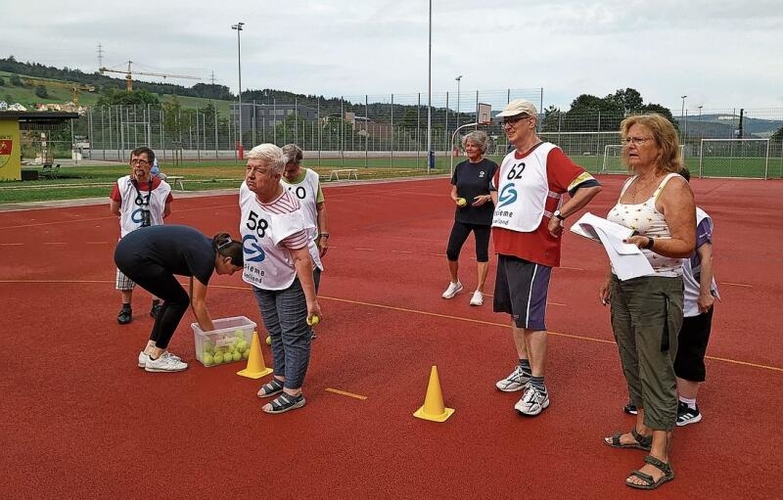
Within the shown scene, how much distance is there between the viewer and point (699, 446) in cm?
411

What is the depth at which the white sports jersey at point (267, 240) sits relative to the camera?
4230 mm

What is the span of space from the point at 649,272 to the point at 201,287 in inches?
133

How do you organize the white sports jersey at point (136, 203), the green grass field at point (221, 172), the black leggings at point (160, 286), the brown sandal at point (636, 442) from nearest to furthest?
the brown sandal at point (636, 442) → the black leggings at point (160, 286) → the white sports jersey at point (136, 203) → the green grass field at point (221, 172)

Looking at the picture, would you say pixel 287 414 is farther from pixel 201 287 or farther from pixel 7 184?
pixel 7 184

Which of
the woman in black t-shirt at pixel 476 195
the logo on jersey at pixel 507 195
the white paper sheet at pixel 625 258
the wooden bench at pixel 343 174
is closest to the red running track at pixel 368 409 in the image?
the woman in black t-shirt at pixel 476 195

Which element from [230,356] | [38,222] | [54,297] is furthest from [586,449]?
[38,222]

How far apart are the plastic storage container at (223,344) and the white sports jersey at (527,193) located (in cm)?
259

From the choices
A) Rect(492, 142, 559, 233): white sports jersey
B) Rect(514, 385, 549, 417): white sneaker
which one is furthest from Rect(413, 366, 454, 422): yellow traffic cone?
Rect(492, 142, 559, 233): white sports jersey

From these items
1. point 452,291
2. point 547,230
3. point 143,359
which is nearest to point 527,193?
point 547,230

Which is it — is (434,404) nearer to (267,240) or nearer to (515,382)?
(515,382)

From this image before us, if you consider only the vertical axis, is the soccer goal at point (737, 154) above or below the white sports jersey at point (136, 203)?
above

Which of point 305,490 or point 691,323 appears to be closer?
point 305,490

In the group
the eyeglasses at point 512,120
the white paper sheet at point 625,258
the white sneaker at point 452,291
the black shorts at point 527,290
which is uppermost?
the eyeglasses at point 512,120

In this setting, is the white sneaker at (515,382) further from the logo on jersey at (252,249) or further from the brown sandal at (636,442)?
the logo on jersey at (252,249)
